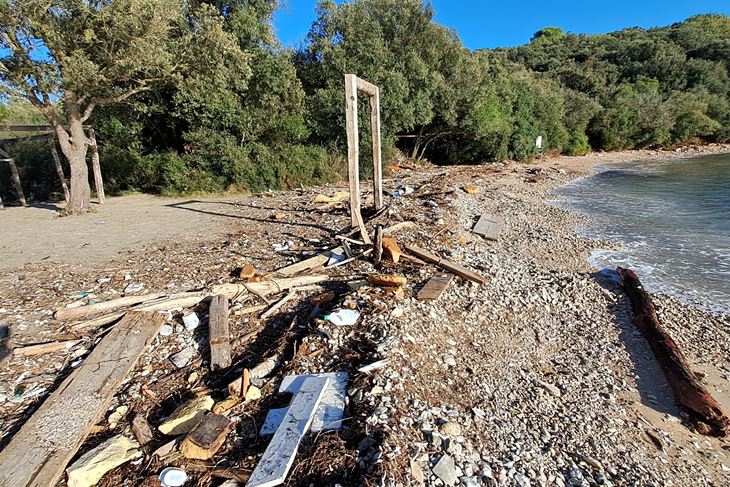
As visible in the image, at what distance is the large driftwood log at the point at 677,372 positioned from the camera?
3.43 m

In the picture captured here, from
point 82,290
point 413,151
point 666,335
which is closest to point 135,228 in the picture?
point 82,290

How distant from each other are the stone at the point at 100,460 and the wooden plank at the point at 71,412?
0.10 metres

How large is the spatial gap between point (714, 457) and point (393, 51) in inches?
691

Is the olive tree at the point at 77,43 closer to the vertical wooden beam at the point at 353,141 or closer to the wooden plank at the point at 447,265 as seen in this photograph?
the vertical wooden beam at the point at 353,141

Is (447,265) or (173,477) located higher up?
(447,265)

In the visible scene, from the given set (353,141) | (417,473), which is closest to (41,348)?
(417,473)

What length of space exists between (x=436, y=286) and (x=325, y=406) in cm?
243

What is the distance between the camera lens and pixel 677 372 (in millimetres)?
4012

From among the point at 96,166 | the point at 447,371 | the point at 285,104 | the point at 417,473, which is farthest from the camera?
the point at 285,104

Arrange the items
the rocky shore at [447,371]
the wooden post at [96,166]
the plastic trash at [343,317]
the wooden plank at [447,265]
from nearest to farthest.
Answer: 1. the rocky shore at [447,371]
2. the plastic trash at [343,317]
3. the wooden plank at [447,265]
4. the wooden post at [96,166]

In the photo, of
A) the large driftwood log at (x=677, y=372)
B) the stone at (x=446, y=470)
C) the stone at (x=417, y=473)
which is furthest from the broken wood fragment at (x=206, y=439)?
the large driftwood log at (x=677, y=372)

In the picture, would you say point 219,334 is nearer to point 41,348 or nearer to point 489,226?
point 41,348

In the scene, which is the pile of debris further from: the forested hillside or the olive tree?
the forested hillside

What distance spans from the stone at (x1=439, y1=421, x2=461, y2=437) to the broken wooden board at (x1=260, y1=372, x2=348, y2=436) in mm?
785
